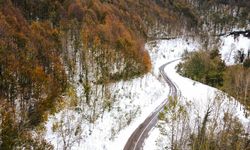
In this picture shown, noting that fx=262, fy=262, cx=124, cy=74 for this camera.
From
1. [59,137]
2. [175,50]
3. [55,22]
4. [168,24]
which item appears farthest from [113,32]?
[168,24]

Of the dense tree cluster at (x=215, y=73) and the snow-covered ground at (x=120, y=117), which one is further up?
the dense tree cluster at (x=215, y=73)

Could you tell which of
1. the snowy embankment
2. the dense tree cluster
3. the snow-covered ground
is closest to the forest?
the dense tree cluster

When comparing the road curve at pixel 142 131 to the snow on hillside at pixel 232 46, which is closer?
the road curve at pixel 142 131

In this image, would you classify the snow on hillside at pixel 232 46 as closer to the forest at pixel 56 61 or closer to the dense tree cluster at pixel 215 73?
the dense tree cluster at pixel 215 73

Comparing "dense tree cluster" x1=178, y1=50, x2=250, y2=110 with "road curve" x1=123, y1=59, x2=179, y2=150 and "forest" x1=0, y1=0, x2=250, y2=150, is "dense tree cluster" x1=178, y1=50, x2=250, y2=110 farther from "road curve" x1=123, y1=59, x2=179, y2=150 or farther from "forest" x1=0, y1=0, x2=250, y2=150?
"road curve" x1=123, y1=59, x2=179, y2=150

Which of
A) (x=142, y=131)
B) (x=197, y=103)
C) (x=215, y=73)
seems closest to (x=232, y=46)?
(x=215, y=73)

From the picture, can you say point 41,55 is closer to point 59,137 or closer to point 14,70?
point 14,70

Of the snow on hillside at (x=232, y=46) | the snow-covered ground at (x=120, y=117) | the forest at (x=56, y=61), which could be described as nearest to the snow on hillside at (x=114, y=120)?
the snow-covered ground at (x=120, y=117)
